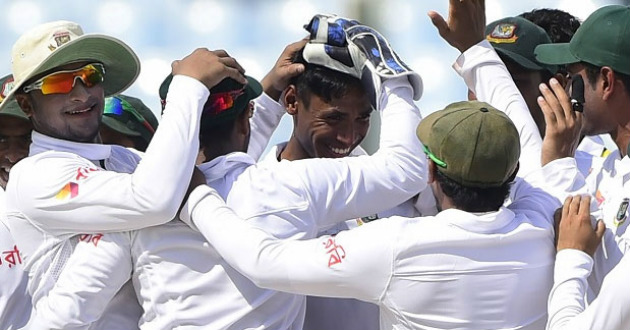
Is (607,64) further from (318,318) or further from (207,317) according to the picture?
(207,317)

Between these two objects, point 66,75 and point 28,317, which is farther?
point 28,317

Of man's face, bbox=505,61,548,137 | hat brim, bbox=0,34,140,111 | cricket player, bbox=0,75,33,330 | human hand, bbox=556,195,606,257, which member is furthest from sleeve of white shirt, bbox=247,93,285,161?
human hand, bbox=556,195,606,257

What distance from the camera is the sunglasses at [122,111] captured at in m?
4.99

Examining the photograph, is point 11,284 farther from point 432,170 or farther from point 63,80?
point 432,170

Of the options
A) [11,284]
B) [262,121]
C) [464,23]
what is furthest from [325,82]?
[11,284]

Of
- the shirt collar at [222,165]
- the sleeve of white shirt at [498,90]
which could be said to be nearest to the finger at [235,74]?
the shirt collar at [222,165]

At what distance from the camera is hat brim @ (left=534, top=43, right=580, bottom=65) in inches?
163

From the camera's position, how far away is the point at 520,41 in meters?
4.76

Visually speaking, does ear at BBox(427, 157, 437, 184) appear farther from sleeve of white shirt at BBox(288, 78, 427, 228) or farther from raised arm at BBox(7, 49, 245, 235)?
raised arm at BBox(7, 49, 245, 235)

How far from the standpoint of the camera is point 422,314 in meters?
3.32

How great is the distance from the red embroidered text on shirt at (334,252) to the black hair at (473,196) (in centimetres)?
34

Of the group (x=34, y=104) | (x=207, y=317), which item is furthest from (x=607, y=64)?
(x=34, y=104)

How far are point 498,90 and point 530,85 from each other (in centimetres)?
75

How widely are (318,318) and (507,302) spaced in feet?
2.89
